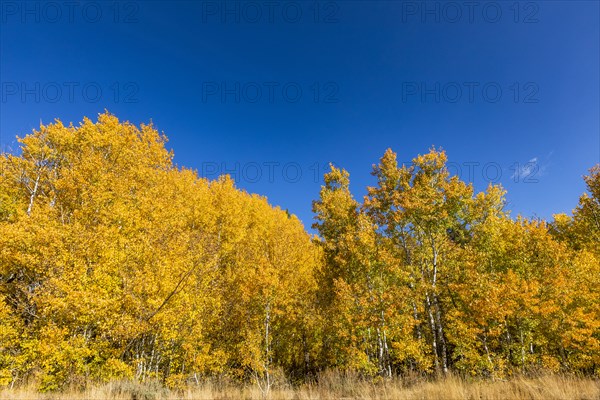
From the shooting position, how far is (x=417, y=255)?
20344mm

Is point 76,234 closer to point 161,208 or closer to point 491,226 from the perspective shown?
point 161,208

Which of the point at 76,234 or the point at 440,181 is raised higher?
the point at 440,181

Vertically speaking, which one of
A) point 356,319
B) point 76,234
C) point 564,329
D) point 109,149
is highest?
point 109,149

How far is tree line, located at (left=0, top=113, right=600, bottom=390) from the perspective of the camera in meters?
13.0

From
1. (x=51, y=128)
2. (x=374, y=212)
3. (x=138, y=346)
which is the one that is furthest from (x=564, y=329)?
(x=51, y=128)

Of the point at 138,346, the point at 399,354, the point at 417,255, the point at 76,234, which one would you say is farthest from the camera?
the point at 417,255

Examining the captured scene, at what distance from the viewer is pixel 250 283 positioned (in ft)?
66.6

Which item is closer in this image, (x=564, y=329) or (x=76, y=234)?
(x=76, y=234)

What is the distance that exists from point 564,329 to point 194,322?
22920mm

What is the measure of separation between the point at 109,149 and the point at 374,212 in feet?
70.7

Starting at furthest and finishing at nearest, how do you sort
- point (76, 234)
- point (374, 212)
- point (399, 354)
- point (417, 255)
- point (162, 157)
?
1. point (162, 157)
2. point (374, 212)
3. point (417, 255)
4. point (399, 354)
5. point (76, 234)

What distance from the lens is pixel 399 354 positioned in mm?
16859

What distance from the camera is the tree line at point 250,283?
13.0 metres

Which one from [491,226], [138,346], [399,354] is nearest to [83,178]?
[138,346]
